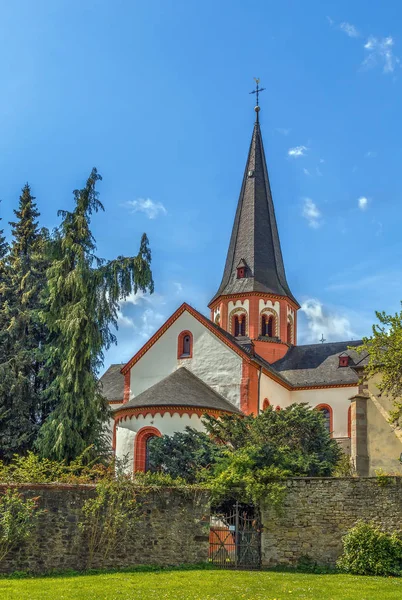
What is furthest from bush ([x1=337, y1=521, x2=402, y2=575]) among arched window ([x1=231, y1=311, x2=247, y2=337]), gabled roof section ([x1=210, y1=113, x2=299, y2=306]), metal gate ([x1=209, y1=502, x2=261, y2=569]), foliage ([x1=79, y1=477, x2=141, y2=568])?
gabled roof section ([x1=210, y1=113, x2=299, y2=306])

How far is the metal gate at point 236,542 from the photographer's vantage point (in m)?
17.9

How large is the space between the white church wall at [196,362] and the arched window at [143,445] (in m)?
4.99

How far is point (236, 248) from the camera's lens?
1796 inches

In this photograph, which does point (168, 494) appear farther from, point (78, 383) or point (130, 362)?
point (130, 362)

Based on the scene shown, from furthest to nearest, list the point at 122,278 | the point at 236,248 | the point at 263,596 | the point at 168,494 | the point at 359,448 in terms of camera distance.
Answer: the point at 236,248 < the point at 122,278 < the point at 359,448 < the point at 168,494 < the point at 263,596

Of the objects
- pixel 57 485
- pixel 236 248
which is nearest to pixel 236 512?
pixel 57 485

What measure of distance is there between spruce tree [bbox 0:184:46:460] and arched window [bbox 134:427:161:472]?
4.18 meters

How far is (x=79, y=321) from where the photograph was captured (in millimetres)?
26125

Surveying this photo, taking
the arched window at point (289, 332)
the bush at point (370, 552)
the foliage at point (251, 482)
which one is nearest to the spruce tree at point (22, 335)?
the foliage at point (251, 482)

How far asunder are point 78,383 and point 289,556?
11147 mm

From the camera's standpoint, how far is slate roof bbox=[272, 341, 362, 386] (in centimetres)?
3906

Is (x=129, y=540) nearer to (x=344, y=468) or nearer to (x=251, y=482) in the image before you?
(x=251, y=482)

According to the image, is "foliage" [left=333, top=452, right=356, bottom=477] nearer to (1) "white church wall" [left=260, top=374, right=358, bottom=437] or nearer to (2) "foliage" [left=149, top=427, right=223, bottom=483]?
(2) "foliage" [left=149, top=427, right=223, bottom=483]

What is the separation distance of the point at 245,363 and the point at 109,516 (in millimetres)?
16668
